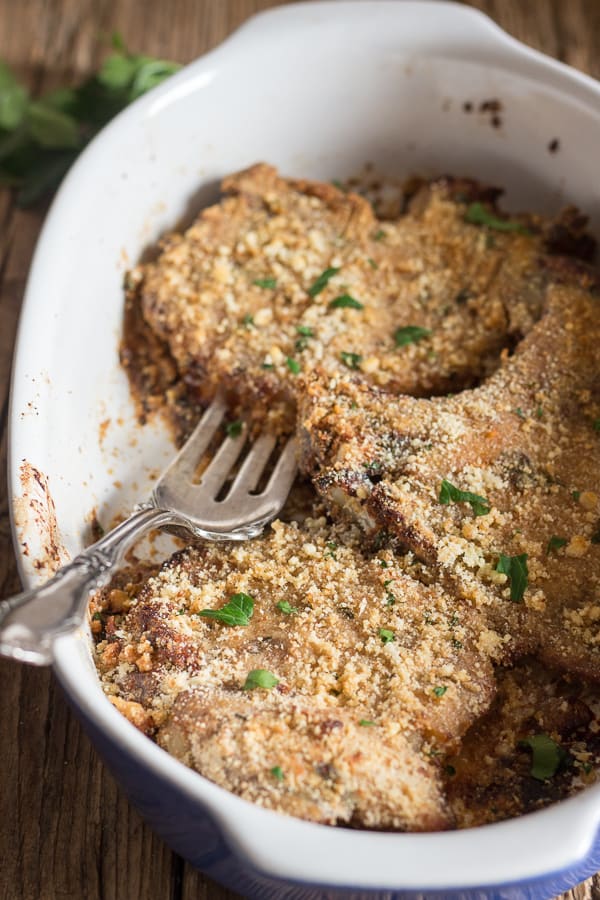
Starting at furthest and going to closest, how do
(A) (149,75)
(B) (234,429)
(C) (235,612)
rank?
1. (A) (149,75)
2. (B) (234,429)
3. (C) (235,612)

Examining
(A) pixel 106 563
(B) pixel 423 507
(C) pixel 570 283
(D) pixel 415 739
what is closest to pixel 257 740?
(D) pixel 415 739

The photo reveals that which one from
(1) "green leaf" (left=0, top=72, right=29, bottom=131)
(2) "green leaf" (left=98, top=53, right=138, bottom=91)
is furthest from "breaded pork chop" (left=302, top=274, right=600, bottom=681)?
(1) "green leaf" (left=0, top=72, right=29, bottom=131)

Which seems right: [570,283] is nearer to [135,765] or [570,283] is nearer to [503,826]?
[503,826]

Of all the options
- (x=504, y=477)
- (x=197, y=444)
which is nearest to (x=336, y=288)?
(x=197, y=444)

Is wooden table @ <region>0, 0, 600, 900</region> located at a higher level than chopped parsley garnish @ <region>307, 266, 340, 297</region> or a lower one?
lower

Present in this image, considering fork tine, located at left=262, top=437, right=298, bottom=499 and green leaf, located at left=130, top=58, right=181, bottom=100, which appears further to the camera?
green leaf, located at left=130, top=58, right=181, bottom=100

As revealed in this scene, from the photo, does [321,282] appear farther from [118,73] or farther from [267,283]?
[118,73]

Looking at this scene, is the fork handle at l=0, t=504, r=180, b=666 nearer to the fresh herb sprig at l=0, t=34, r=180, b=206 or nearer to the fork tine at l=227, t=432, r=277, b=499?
the fork tine at l=227, t=432, r=277, b=499
